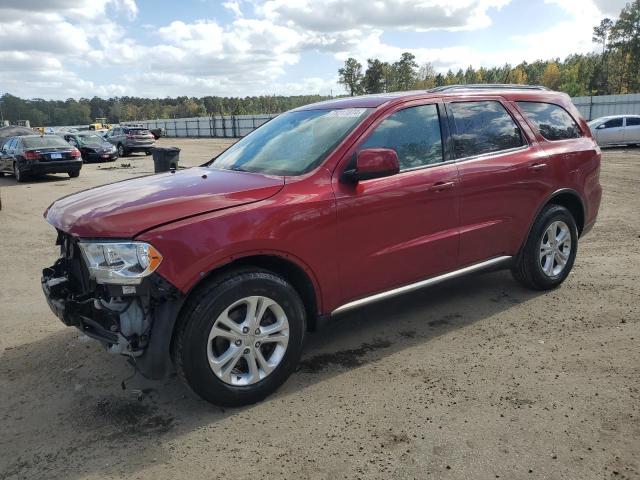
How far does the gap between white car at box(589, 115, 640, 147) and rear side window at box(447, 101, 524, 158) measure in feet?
67.9

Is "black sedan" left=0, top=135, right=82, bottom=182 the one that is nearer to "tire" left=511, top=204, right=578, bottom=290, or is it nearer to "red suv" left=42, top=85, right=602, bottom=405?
"red suv" left=42, top=85, right=602, bottom=405

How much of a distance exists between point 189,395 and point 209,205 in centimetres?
128

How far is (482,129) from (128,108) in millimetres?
140528

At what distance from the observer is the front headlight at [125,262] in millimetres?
2902

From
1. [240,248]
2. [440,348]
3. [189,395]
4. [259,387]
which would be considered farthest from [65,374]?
[440,348]

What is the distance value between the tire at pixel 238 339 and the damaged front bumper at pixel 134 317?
4.0 inches

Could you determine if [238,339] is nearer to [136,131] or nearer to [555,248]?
[555,248]

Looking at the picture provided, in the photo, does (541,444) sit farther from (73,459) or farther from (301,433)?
(73,459)

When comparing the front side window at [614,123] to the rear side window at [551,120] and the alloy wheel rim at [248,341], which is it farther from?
the alloy wheel rim at [248,341]

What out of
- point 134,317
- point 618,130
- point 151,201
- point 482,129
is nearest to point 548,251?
point 482,129

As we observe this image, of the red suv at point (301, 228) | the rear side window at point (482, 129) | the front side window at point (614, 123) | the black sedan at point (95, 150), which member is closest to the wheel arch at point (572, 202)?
the red suv at point (301, 228)

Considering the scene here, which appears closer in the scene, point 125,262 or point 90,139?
point 125,262

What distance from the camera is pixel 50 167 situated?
54.3 feet

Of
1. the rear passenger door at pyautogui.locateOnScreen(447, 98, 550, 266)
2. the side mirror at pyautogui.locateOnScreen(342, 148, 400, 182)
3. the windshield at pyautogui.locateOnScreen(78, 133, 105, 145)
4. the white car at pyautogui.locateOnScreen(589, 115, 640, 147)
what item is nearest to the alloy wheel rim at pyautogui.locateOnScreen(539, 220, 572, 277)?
the rear passenger door at pyautogui.locateOnScreen(447, 98, 550, 266)
